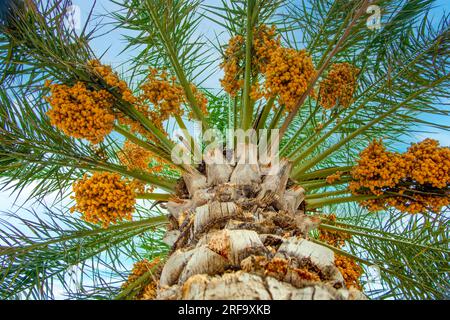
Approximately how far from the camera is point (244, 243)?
1944mm

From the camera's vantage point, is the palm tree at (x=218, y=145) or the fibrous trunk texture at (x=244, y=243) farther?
the palm tree at (x=218, y=145)

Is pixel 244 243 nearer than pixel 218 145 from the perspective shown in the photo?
Yes

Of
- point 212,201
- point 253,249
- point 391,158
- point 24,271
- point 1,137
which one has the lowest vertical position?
point 24,271

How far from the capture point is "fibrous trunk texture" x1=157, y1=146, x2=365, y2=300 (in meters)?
1.56

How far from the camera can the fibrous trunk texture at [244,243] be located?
1.56 m

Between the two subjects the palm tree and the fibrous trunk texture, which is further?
the palm tree

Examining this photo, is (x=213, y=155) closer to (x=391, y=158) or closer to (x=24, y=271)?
(x=391, y=158)

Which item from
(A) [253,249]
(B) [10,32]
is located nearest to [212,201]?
(A) [253,249]

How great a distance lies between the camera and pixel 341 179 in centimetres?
334

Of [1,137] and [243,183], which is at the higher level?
[1,137]

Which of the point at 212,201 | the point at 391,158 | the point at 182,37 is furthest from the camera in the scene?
the point at 182,37

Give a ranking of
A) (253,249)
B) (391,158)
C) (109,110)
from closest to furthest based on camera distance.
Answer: (253,249) → (391,158) → (109,110)
